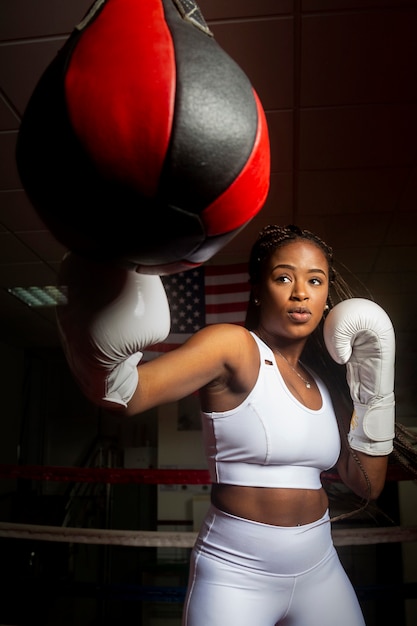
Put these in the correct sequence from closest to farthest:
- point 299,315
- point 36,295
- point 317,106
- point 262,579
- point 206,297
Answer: point 262,579
point 299,315
point 317,106
point 206,297
point 36,295

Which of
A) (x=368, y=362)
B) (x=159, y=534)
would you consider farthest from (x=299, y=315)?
(x=159, y=534)

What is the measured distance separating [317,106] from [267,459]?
1.89 m

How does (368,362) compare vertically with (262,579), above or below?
above

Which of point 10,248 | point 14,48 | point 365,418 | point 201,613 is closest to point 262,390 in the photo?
point 365,418

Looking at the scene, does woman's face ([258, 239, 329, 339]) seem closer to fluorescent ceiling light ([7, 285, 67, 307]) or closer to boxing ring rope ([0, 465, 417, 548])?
boxing ring rope ([0, 465, 417, 548])

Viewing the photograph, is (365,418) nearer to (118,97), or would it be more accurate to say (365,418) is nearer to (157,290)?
(157,290)

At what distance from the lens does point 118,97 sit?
1.52ft

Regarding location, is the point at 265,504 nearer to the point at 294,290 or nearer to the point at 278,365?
the point at 278,365

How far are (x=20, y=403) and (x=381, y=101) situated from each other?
6.78 m

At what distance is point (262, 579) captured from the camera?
927mm

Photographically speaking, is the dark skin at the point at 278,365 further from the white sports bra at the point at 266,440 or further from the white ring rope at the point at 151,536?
the white ring rope at the point at 151,536

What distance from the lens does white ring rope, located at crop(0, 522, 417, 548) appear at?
1.79 metres

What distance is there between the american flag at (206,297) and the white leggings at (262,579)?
271 cm

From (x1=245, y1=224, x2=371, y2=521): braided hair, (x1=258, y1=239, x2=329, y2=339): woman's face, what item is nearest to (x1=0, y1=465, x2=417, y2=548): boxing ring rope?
(x1=245, y1=224, x2=371, y2=521): braided hair
